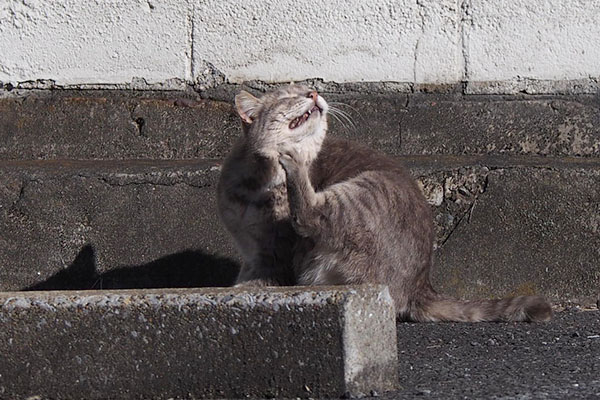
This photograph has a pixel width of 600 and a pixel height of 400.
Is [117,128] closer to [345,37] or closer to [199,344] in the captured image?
[345,37]

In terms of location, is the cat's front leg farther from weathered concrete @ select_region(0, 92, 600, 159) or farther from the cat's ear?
weathered concrete @ select_region(0, 92, 600, 159)

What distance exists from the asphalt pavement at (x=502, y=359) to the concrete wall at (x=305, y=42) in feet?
3.94

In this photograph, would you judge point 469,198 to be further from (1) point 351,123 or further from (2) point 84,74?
(2) point 84,74

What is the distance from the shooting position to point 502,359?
9.78 feet

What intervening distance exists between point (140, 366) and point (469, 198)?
1976 millimetres

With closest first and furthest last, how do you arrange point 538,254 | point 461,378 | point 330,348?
point 330,348
point 461,378
point 538,254

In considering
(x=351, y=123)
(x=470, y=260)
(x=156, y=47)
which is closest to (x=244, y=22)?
(x=156, y=47)

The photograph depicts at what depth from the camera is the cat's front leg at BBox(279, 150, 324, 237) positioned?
3.35 meters

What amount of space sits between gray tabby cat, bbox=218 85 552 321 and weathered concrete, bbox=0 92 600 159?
1.21ft

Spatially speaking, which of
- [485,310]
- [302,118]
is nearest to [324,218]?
[302,118]

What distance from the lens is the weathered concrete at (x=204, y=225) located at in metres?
3.98

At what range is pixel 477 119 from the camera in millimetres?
4152

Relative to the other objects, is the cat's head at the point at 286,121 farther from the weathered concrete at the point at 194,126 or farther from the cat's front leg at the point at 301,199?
the weathered concrete at the point at 194,126

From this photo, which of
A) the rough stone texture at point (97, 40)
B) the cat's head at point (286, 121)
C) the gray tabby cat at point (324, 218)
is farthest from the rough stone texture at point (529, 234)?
the rough stone texture at point (97, 40)
